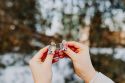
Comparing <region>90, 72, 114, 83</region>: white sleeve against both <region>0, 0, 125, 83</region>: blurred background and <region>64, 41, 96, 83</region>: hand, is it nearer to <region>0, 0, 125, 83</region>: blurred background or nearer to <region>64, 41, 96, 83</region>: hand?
<region>64, 41, 96, 83</region>: hand

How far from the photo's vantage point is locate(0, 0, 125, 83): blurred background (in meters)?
3.25

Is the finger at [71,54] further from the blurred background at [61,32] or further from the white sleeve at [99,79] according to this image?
the blurred background at [61,32]

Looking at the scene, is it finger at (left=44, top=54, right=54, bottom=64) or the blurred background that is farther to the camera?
the blurred background

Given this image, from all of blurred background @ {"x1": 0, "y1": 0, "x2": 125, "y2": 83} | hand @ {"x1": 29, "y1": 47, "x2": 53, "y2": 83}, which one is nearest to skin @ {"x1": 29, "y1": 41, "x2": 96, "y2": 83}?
hand @ {"x1": 29, "y1": 47, "x2": 53, "y2": 83}

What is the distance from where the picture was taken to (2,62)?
11.7 ft

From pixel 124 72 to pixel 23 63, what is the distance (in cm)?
85

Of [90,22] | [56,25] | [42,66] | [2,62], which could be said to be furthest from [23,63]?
[42,66]

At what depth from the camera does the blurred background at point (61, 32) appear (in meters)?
3.25

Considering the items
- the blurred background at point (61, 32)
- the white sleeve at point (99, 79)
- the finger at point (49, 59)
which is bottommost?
the blurred background at point (61, 32)

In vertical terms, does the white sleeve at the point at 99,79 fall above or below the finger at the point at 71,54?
below

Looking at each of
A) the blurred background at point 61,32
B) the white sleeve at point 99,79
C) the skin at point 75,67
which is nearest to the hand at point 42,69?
the skin at point 75,67

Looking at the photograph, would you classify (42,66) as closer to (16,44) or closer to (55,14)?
(55,14)

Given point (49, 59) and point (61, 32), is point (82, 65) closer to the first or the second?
point (49, 59)

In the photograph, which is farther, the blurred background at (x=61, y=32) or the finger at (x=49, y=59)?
the blurred background at (x=61, y=32)
